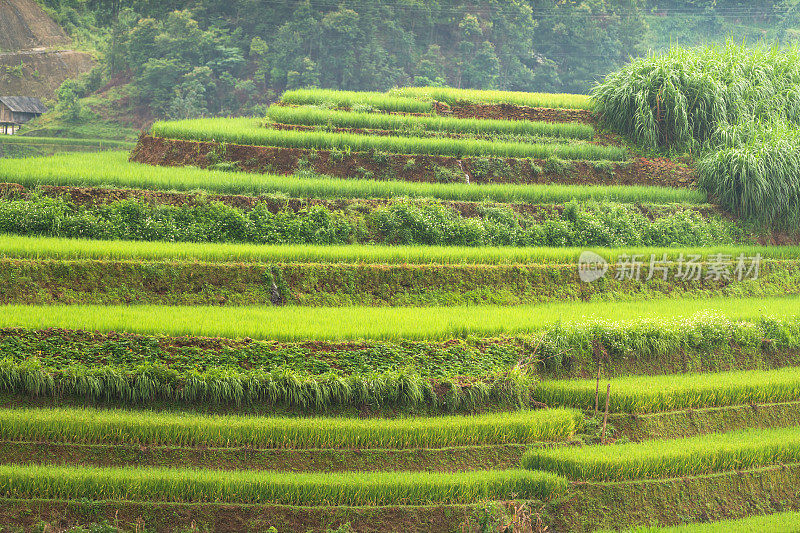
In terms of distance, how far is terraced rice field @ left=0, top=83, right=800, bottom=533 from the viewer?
7.76 meters

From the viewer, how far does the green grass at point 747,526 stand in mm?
8078

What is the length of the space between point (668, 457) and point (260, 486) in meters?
4.63

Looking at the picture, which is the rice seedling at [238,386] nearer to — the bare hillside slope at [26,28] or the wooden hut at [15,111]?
the wooden hut at [15,111]

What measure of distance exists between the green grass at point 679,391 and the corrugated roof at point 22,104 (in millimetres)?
26784

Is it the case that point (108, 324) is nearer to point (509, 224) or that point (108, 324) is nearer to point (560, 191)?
point (509, 224)

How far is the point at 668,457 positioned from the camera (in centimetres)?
882

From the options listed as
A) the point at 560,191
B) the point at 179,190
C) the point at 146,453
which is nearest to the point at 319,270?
the point at 179,190

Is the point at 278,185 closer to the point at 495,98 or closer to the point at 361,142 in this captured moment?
the point at 361,142

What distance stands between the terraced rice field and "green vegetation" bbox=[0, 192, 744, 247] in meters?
0.04

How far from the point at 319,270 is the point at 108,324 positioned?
A: 11.7 feet

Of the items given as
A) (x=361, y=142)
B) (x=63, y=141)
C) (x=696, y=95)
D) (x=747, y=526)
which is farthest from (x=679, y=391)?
(x=63, y=141)

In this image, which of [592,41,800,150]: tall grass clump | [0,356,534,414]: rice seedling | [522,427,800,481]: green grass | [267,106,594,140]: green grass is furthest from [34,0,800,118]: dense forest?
[522,427,800,481]: green grass

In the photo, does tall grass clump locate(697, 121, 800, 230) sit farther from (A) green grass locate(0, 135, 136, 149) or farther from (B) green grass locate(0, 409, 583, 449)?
(A) green grass locate(0, 135, 136, 149)

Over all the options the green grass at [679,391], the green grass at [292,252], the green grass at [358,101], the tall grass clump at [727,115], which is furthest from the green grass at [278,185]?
the green grass at [679,391]
